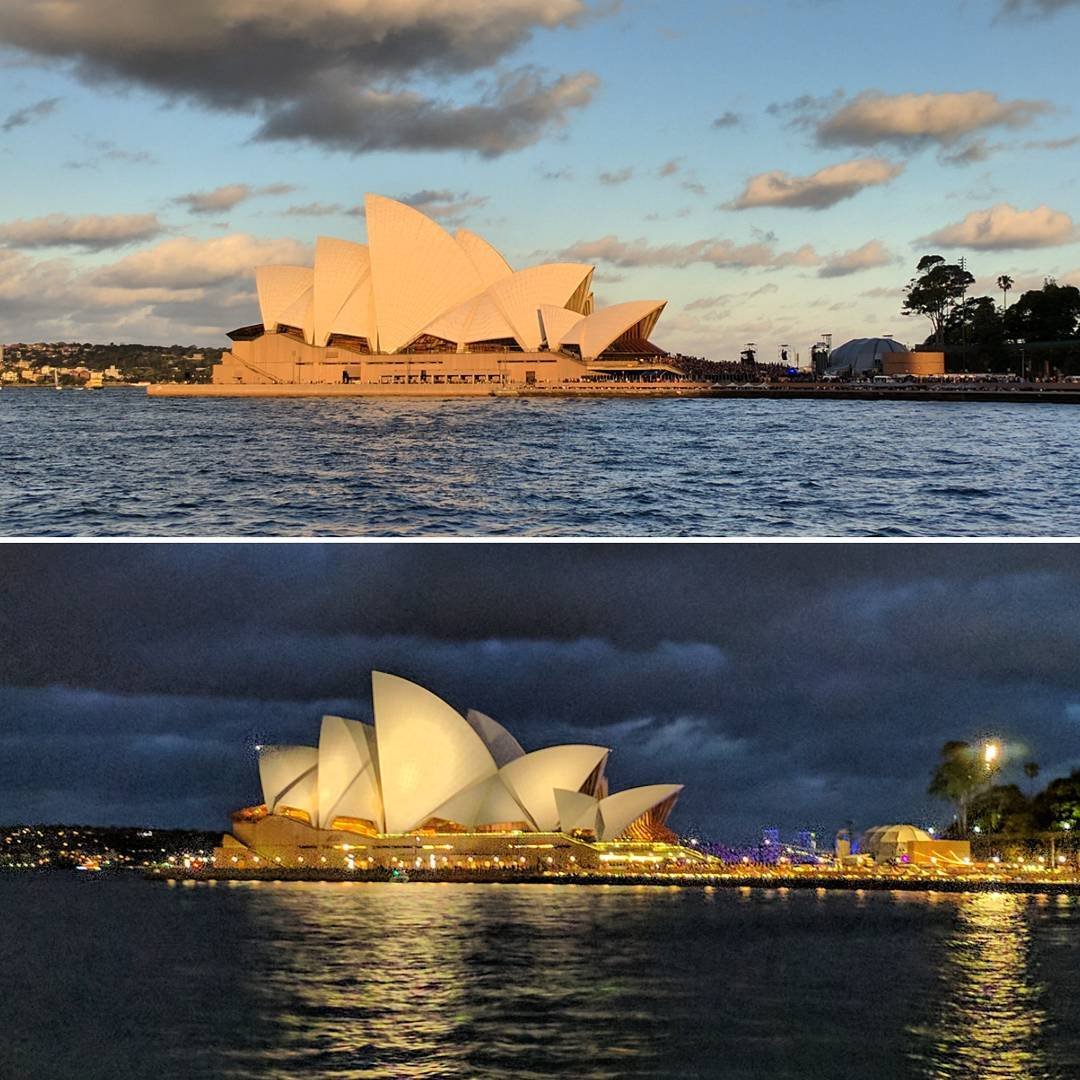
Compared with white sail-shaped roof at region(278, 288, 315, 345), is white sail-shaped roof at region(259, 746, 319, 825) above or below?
below

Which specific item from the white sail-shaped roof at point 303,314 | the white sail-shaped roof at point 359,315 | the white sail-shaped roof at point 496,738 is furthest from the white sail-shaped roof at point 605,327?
the white sail-shaped roof at point 496,738

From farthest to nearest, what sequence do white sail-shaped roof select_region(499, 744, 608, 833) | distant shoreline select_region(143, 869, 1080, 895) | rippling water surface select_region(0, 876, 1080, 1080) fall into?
1. white sail-shaped roof select_region(499, 744, 608, 833)
2. distant shoreline select_region(143, 869, 1080, 895)
3. rippling water surface select_region(0, 876, 1080, 1080)

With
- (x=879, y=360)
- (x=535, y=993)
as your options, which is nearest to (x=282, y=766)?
(x=535, y=993)

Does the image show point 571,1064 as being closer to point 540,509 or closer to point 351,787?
point 540,509

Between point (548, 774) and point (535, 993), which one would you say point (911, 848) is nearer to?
point (548, 774)

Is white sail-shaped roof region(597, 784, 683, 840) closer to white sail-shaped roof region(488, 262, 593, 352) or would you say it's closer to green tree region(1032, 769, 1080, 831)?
green tree region(1032, 769, 1080, 831)

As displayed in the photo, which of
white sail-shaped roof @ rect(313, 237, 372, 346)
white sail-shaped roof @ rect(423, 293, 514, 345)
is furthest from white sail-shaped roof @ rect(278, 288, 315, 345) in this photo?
white sail-shaped roof @ rect(423, 293, 514, 345)
